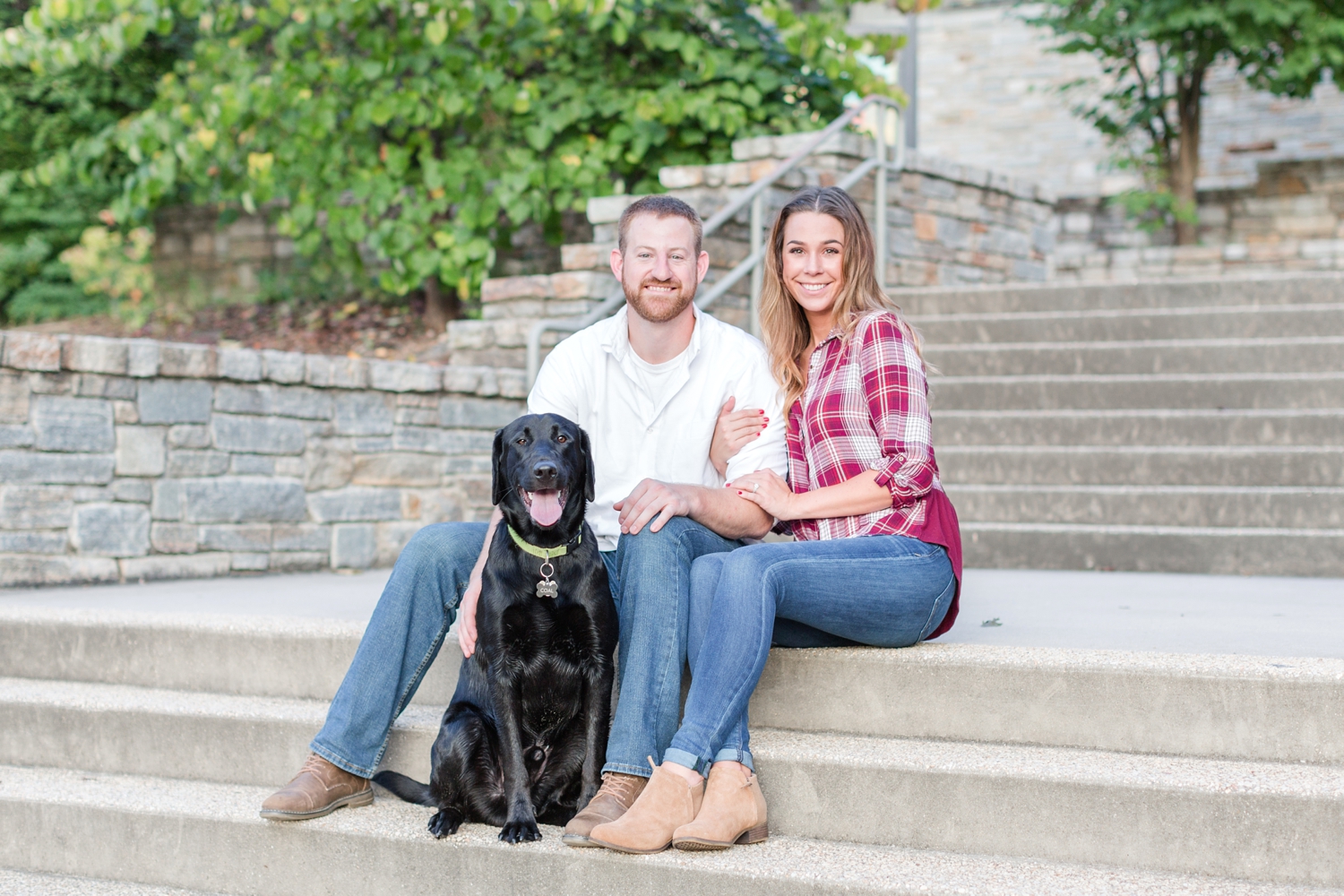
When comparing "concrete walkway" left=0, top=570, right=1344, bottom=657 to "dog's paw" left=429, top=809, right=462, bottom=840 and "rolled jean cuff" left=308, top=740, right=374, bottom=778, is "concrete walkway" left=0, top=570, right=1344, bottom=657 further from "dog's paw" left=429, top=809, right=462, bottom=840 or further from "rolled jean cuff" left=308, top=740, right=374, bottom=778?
"dog's paw" left=429, top=809, right=462, bottom=840

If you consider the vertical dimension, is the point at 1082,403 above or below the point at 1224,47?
below

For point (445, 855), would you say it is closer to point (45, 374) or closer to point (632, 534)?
point (632, 534)

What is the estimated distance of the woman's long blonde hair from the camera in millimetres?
2740

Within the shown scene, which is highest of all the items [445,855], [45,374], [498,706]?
[45,374]

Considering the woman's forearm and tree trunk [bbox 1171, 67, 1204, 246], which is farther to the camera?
tree trunk [bbox 1171, 67, 1204, 246]

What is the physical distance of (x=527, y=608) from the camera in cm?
239

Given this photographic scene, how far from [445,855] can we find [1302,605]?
7.84 feet

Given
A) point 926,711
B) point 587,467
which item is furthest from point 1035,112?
point 587,467

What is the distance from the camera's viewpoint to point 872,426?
8.79 ft

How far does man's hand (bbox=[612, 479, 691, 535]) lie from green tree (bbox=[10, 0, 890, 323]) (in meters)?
4.13

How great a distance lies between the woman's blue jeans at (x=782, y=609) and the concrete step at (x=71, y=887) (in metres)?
1.13

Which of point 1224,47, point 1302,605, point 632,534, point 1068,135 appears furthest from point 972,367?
point 1068,135

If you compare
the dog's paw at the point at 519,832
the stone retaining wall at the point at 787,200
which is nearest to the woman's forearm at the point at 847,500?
the dog's paw at the point at 519,832

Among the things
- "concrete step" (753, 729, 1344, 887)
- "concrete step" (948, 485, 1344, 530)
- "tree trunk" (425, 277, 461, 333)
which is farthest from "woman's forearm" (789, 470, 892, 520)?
"tree trunk" (425, 277, 461, 333)
